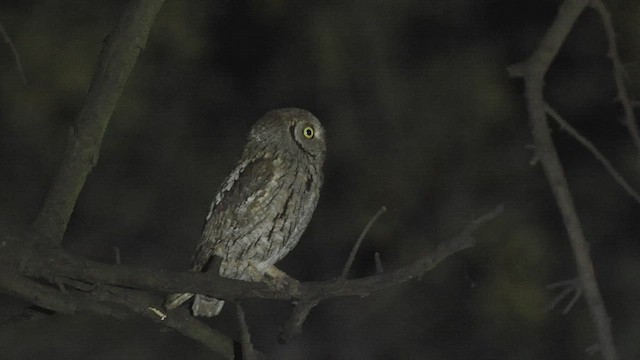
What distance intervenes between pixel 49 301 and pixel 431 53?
2591mm

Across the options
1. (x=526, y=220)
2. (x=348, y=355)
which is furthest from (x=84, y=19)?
(x=526, y=220)

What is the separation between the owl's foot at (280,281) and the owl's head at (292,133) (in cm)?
31

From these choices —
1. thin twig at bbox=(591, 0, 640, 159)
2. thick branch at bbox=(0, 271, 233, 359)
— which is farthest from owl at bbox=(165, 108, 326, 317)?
thin twig at bbox=(591, 0, 640, 159)

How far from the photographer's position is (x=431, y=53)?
14.1 ft

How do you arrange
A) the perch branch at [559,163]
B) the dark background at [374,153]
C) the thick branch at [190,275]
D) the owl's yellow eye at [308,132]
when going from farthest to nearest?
the dark background at [374,153]
the owl's yellow eye at [308,132]
the perch branch at [559,163]
the thick branch at [190,275]

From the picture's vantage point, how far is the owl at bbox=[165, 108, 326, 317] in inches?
97.3

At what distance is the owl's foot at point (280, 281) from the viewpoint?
220 centimetres

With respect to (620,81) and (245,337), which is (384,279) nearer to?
(245,337)

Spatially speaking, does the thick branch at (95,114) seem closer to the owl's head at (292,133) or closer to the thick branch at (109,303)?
the thick branch at (109,303)

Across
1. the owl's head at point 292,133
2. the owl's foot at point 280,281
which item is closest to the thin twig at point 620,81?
the owl's head at point 292,133

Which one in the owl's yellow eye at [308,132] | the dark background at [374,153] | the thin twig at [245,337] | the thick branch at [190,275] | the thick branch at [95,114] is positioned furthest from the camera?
the dark background at [374,153]

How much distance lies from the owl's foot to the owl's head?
0.31 metres

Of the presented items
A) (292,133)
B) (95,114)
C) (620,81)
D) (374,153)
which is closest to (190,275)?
(95,114)

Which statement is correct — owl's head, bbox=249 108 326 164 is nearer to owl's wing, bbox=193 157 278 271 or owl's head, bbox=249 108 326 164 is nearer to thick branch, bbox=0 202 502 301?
owl's wing, bbox=193 157 278 271
